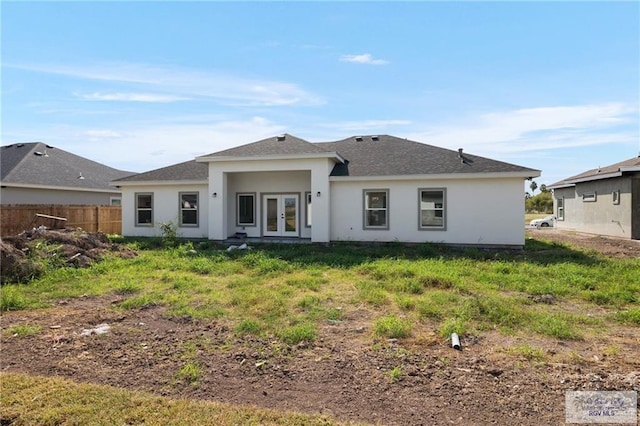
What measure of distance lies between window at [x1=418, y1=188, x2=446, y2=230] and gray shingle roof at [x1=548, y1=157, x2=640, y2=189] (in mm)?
9376

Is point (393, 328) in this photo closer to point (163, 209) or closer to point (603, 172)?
point (163, 209)

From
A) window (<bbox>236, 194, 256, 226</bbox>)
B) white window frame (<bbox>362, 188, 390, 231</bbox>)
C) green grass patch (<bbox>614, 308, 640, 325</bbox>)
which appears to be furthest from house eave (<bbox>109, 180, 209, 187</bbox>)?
green grass patch (<bbox>614, 308, 640, 325</bbox>)

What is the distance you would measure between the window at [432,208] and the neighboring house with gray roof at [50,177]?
729 inches

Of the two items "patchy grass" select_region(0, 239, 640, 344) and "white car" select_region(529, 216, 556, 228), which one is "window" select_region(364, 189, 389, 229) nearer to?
"patchy grass" select_region(0, 239, 640, 344)

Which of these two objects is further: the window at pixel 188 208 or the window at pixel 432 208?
the window at pixel 188 208

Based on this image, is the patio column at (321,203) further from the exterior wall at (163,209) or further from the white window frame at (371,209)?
the exterior wall at (163,209)

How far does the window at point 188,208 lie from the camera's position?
57.7 feet

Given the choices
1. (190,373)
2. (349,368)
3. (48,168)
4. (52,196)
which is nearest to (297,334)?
(349,368)

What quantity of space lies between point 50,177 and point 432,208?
1981 centimetres

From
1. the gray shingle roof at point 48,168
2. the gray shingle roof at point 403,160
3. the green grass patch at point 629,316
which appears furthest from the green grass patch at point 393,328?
the gray shingle roof at point 48,168

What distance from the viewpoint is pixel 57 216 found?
1794 cm

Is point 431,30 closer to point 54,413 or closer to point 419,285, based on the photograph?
point 419,285

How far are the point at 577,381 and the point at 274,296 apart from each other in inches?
210

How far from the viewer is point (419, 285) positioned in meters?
8.65
